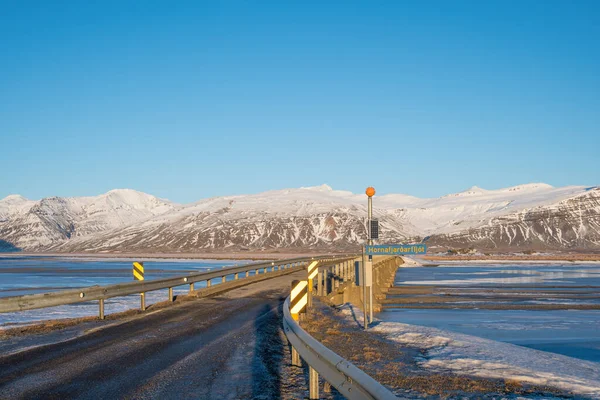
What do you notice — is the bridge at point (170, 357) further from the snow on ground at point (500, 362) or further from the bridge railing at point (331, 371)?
the snow on ground at point (500, 362)

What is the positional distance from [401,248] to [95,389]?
29.6 ft

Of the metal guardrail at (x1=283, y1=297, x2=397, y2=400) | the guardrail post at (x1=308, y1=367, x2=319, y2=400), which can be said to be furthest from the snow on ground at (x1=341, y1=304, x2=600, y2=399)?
the guardrail post at (x1=308, y1=367, x2=319, y2=400)

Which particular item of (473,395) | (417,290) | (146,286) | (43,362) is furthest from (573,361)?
(417,290)

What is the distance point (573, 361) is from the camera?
37.3 ft

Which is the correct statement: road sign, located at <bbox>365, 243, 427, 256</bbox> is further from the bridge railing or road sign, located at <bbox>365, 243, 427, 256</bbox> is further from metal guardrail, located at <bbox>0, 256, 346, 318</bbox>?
metal guardrail, located at <bbox>0, 256, 346, 318</bbox>

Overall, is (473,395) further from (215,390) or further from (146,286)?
(146,286)

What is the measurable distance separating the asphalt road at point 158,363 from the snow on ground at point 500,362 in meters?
3.01

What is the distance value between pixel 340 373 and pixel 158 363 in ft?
15.3

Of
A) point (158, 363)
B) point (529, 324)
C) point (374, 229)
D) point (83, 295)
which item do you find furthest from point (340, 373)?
point (529, 324)

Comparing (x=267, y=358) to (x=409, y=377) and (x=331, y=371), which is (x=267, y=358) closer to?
(x=409, y=377)

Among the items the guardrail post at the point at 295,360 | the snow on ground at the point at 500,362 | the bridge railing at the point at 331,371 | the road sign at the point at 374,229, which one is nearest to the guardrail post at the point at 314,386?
the bridge railing at the point at 331,371

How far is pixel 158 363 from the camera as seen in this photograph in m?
10.2

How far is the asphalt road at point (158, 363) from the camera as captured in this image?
8.28 m

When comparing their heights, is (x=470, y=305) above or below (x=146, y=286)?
below
